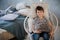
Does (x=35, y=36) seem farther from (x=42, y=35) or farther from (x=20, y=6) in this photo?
(x=20, y=6)

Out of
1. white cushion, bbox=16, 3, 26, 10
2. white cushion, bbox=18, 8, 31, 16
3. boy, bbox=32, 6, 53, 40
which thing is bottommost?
boy, bbox=32, 6, 53, 40

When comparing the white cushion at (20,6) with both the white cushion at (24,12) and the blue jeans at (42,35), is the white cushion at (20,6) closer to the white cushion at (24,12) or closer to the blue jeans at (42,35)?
the white cushion at (24,12)

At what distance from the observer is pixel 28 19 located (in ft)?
7.46

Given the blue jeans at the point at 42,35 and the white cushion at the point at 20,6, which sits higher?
the white cushion at the point at 20,6

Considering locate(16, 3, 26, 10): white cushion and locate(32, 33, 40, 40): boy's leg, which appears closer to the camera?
locate(32, 33, 40, 40): boy's leg

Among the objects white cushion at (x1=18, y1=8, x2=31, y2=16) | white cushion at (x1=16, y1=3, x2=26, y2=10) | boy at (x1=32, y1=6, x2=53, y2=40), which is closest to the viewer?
boy at (x1=32, y1=6, x2=53, y2=40)

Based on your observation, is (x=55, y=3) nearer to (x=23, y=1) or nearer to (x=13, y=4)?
(x=23, y=1)

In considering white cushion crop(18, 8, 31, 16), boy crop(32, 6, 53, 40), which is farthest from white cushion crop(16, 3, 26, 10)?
boy crop(32, 6, 53, 40)

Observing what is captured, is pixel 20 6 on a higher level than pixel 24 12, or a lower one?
higher

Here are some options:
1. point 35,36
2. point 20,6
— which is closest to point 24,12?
point 20,6

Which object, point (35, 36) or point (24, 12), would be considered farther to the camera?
point (24, 12)

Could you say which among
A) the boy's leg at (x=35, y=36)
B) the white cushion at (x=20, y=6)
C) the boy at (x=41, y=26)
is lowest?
the boy's leg at (x=35, y=36)

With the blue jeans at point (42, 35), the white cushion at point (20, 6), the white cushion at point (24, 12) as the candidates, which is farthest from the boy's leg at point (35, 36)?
the white cushion at point (20, 6)

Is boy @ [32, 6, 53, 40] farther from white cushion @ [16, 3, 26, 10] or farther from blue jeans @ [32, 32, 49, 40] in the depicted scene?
white cushion @ [16, 3, 26, 10]
